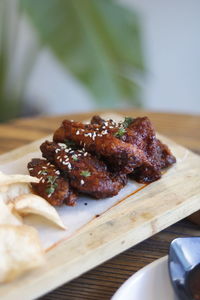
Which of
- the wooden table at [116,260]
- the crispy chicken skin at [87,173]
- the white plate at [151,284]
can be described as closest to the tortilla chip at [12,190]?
the crispy chicken skin at [87,173]

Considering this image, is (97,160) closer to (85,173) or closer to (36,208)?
(85,173)

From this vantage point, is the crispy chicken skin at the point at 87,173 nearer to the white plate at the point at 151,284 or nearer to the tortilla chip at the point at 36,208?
the tortilla chip at the point at 36,208

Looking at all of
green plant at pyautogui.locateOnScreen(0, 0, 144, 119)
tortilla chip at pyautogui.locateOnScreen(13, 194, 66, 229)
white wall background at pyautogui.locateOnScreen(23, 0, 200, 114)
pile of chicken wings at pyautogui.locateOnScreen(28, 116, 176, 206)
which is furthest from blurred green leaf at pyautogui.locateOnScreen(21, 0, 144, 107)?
tortilla chip at pyautogui.locateOnScreen(13, 194, 66, 229)

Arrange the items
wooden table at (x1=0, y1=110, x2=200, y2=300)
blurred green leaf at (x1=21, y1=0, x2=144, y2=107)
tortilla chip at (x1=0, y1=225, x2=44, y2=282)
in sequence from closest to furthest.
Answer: tortilla chip at (x1=0, y1=225, x2=44, y2=282)
wooden table at (x1=0, y1=110, x2=200, y2=300)
blurred green leaf at (x1=21, y1=0, x2=144, y2=107)

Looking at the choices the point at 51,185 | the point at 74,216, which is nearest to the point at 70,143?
the point at 51,185

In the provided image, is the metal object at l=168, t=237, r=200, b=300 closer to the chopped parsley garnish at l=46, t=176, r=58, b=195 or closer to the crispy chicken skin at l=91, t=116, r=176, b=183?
the crispy chicken skin at l=91, t=116, r=176, b=183

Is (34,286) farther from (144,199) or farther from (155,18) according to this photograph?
(155,18)
